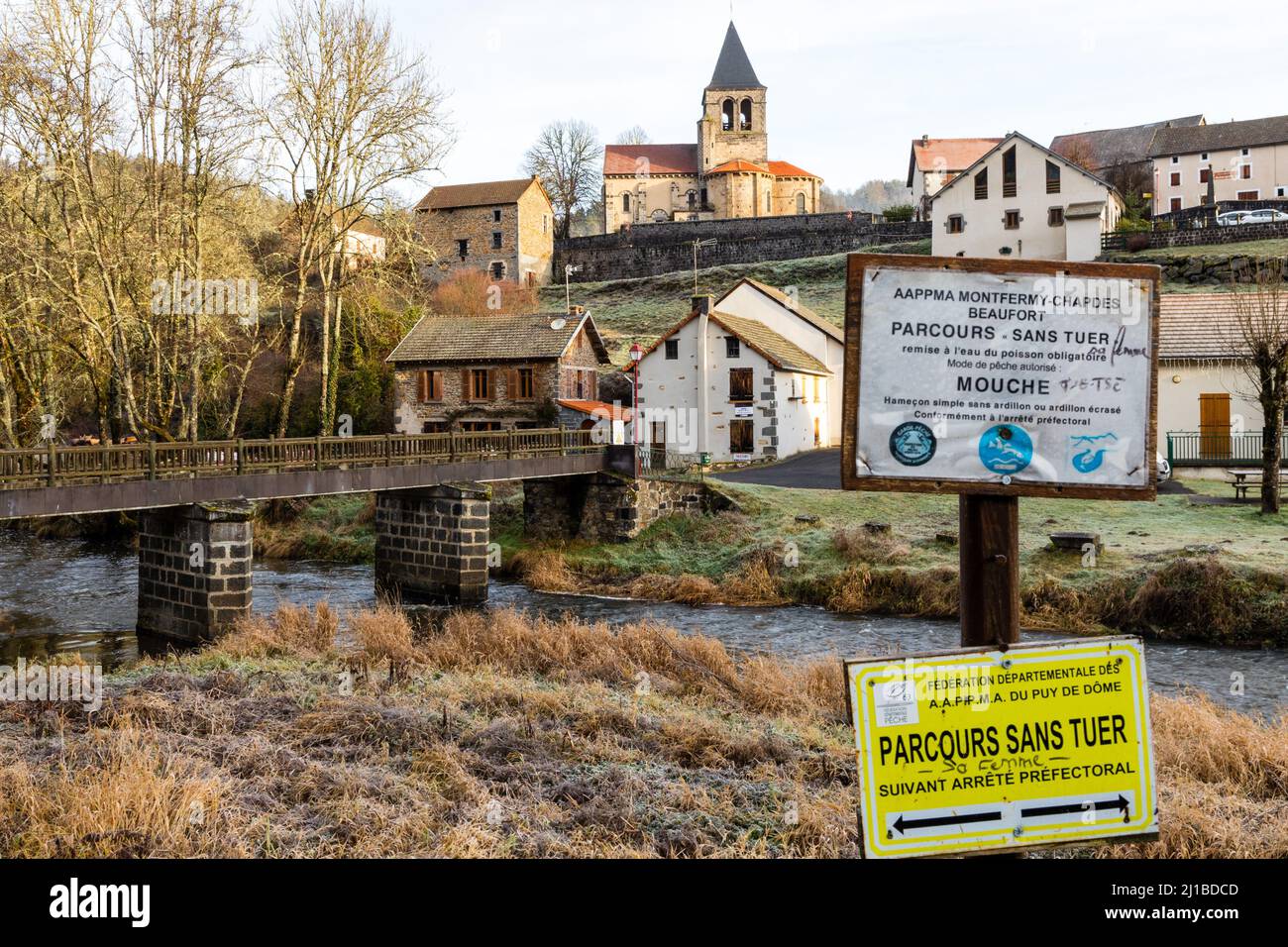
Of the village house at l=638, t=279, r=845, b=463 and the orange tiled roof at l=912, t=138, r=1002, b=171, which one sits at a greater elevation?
the orange tiled roof at l=912, t=138, r=1002, b=171

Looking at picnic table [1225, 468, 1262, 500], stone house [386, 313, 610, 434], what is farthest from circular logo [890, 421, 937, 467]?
stone house [386, 313, 610, 434]

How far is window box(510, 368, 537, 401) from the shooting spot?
1743 inches

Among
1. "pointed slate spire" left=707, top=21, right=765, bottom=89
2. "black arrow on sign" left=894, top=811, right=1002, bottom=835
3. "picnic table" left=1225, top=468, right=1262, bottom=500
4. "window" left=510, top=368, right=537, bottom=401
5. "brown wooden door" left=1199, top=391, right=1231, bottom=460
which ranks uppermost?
"pointed slate spire" left=707, top=21, right=765, bottom=89

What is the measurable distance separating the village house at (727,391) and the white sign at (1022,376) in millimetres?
38821

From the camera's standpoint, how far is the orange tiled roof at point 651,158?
9719cm

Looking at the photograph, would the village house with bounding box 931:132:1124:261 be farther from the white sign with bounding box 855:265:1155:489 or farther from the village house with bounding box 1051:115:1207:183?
the white sign with bounding box 855:265:1155:489

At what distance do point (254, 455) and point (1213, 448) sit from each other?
29298 millimetres

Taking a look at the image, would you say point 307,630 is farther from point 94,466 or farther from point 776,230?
point 776,230

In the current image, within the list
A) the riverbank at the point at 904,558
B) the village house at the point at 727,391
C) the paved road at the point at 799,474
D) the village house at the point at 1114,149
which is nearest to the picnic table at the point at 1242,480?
the riverbank at the point at 904,558

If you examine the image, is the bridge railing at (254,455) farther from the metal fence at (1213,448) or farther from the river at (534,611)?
the metal fence at (1213,448)

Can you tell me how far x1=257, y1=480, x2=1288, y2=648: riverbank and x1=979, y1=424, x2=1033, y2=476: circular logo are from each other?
781 inches

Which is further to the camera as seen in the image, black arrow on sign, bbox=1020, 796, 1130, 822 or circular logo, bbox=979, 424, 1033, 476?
circular logo, bbox=979, 424, 1033, 476

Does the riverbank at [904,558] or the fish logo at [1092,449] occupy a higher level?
the fish logo at [1092,449]

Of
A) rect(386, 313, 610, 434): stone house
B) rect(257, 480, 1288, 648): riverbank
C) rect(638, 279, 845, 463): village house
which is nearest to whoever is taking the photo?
rect(257, 480, 1288, 648): riverbank
